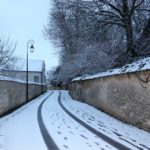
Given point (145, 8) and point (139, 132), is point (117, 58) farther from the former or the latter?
point (139, 132)

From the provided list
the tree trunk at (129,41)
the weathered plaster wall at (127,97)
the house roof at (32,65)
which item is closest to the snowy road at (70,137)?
the weathered plaster wall at (127,97)

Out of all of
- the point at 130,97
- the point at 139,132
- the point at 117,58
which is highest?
the point at 117,58

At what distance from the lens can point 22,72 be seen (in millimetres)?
66562

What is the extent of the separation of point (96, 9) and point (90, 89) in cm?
568

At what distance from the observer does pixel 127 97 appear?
1303 cm

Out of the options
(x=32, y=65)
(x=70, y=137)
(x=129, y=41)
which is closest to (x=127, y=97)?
(x=70, y=137)

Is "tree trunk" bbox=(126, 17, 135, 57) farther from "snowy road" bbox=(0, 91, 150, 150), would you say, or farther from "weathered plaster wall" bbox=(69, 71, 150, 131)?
"snowy road" bbox=(0, 91, 150, 150)

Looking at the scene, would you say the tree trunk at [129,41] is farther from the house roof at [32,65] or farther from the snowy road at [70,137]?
the house roof at [32,65]

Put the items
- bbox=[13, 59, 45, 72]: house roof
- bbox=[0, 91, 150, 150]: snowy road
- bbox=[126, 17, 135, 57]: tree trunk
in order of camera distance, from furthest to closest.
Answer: bbox=[13, 59, 45, 72]: house roof → bbox=[126, 17, 135, 57]: tree trunk → bbox=[0, 91, 150, 150]: snowy road

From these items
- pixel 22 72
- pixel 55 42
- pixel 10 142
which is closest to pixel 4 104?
pixel 10 142

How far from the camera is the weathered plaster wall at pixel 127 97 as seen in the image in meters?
10.9

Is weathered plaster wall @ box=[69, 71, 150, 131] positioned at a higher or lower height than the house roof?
lower

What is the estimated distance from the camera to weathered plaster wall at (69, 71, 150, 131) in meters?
10.9

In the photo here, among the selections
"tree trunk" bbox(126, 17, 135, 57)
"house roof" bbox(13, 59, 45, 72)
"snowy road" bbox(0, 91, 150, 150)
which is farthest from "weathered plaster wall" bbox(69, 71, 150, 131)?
"house roof" bbox(13, 59, 45, 72)
